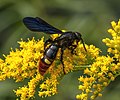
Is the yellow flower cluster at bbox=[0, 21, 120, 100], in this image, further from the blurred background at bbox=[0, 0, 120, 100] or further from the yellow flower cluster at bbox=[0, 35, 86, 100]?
the blurred background at bbox=[0, 0, 120, 100]

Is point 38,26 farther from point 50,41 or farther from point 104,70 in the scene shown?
point 104,70

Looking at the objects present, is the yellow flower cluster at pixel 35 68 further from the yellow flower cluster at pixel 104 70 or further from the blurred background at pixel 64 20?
the blurred background at pixel 64 20

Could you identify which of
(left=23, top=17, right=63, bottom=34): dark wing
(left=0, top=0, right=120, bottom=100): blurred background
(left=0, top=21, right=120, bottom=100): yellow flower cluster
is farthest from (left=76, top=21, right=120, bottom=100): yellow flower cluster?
(left=0, top=0, right=120, bottom=100): blurred background

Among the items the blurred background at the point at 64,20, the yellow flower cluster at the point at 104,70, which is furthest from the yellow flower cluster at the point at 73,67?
the blurred background at the point at 64,20

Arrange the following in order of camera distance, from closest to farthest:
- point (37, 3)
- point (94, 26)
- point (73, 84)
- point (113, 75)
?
point (113, 75) → point (73, 84) → point (94, 26) → point (37, 3)

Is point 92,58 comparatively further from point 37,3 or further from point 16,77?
point 37,3

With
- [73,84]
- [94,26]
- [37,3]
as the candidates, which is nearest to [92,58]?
[73,84]
